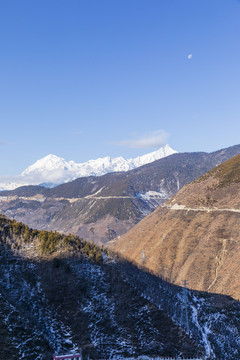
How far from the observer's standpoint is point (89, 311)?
52906 mm

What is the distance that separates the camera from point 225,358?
160 ft

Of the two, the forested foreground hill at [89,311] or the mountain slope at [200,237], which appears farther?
the mountain slope at [200,237]

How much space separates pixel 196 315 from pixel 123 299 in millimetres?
15942

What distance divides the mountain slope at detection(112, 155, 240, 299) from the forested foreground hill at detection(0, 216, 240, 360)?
36.2 m

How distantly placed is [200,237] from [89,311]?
3384 inches

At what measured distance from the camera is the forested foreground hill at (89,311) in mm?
44000

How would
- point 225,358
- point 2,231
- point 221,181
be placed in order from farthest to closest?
point 221,181 → point 2,231 → point 225,358

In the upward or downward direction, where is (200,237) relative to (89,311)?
downward

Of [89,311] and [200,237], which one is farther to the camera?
[200,237]

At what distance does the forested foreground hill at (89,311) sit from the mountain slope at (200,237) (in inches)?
1425

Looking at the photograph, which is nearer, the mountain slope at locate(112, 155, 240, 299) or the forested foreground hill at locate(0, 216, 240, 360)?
the forested foreground hill at locate(0, 216, 240, 360)

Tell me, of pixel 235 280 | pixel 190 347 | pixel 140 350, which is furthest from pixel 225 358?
pixel 235 280

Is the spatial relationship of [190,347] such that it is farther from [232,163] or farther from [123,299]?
[232,163]

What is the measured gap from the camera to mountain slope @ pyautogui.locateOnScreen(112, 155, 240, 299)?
355 ft
